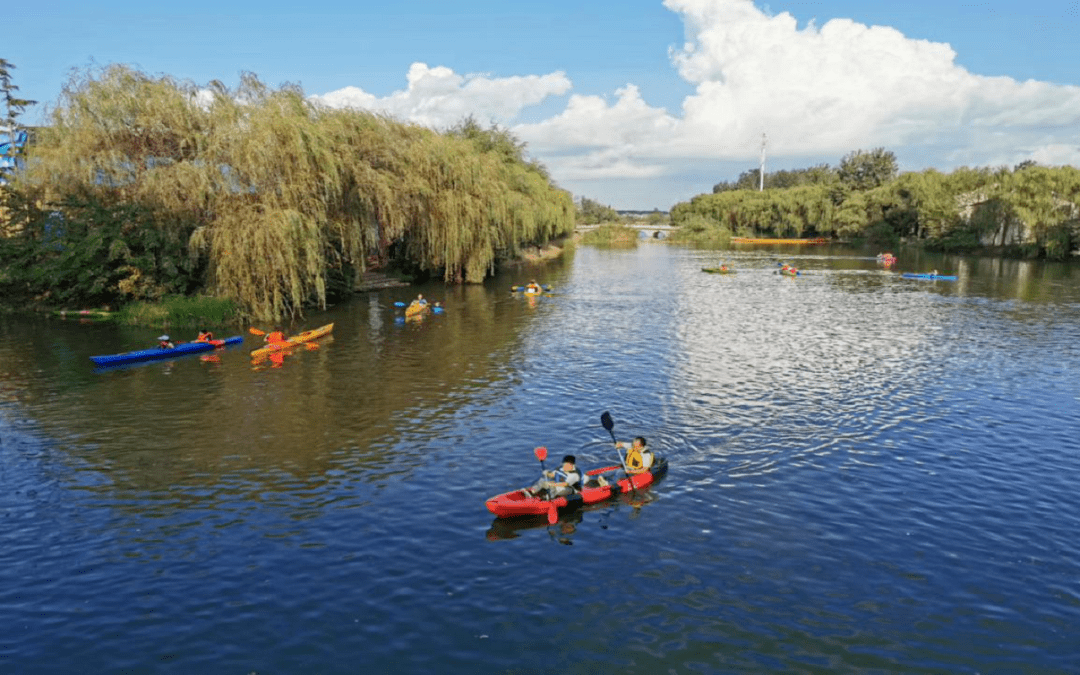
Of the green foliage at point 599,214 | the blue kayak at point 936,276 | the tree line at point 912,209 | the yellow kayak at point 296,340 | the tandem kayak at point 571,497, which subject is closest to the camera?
the tandem kayak at point 571,497

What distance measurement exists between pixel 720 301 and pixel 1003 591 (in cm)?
3871

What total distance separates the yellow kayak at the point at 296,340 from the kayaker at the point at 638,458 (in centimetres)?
1938

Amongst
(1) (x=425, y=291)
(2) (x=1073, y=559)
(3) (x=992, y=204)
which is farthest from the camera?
(3) (x=992, y=204)

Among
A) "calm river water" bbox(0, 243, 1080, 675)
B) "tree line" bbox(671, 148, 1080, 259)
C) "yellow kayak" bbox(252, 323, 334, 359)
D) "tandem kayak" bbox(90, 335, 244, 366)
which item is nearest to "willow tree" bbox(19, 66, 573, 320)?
"yellow kayak" bbox(252, 323, 334, 359)

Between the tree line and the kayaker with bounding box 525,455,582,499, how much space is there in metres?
86.2

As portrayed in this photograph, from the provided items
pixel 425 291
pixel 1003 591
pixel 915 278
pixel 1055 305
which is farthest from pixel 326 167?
pixel 915 278

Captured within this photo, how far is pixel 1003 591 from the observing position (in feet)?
42.4

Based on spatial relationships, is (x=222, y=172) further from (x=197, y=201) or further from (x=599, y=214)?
(x=599, y=214)

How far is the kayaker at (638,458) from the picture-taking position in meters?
17.6

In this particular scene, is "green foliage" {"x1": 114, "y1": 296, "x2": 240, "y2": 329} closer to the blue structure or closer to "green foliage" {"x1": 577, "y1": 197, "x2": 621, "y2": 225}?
the blue structure

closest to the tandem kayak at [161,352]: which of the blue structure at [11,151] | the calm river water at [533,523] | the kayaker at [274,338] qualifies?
the calm river water at [533,523]

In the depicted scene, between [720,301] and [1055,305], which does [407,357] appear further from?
[1055,305]

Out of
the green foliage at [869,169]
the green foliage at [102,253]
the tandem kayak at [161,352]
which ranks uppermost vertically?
the green foliage at [869,169]

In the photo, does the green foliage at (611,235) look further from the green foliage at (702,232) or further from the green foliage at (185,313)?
the green foliage at (185,313)
